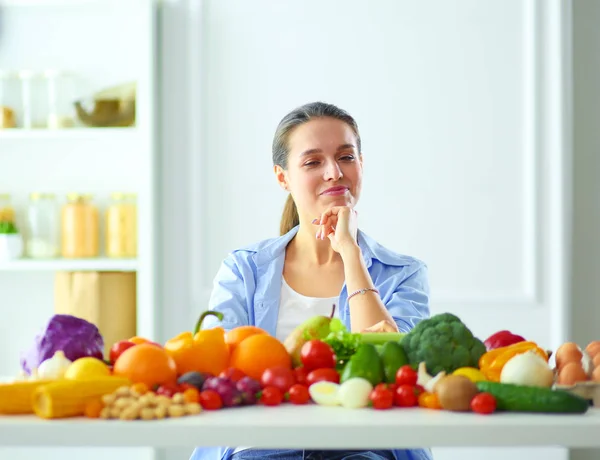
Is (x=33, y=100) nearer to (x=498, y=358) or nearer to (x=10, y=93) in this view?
(x=10, y=93)

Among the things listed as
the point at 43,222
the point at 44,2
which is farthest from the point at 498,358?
the point at 44,2

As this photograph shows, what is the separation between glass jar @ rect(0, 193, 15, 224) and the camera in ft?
10.5

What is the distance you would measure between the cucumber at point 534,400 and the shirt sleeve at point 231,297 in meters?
1.00

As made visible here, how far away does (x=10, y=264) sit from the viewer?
3.09m

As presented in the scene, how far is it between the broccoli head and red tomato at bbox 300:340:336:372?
0.39 ft

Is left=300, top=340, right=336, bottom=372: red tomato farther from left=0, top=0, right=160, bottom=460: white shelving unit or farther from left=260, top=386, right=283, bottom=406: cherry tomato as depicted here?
left=0, top=0, right=160, bottom=460: white shelving unit

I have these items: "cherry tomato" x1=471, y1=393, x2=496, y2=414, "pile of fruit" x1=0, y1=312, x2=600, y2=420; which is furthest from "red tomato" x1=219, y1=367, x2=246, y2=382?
"cherry tomato" x1=471, y1=393, x2=496, y2=414

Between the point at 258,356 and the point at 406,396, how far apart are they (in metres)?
0.25

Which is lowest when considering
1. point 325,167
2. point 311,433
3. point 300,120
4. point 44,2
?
point 311,433

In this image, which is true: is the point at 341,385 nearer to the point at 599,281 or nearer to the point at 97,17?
the point at 599,281

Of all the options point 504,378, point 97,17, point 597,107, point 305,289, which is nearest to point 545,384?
point 504,378

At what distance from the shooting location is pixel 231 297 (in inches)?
84.8

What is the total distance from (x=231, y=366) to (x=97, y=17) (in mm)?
2409

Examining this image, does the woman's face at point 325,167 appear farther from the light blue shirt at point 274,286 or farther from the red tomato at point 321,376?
the red tomato at point 321,376
